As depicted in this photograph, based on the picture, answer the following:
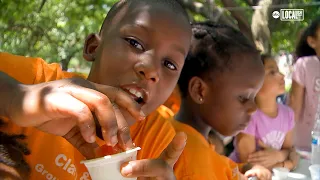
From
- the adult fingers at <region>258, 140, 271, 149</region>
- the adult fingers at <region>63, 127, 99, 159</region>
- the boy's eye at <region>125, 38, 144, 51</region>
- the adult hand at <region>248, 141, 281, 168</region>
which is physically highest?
the boy's eye at <region>125, 38, 144, 51</region>

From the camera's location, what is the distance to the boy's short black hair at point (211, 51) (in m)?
1.28

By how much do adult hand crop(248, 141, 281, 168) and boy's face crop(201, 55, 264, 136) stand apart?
45 cm

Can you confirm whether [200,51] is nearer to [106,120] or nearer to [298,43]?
[106,120]

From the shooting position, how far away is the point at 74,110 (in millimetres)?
472

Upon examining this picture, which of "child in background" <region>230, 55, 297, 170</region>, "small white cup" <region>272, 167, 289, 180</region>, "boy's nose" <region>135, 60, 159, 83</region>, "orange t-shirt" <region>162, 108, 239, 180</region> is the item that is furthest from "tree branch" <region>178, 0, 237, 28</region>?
"boy's nose" <region>135, 60, 159, 83</region>

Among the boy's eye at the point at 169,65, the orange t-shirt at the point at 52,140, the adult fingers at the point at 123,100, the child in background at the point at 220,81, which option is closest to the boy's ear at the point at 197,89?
the child in background at the point at 220,81

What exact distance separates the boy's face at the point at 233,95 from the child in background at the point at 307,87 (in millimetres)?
1185

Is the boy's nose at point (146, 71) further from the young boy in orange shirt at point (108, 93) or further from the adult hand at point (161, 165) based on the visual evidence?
the adult hand at point (161, 165)

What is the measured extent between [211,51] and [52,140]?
71cm

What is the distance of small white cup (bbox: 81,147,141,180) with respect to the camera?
19.1 inches

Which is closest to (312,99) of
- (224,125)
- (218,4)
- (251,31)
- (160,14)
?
(251,31)

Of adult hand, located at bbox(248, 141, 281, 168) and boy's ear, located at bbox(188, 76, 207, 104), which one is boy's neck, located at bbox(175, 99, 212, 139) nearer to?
boy's ear, located at bbox(188, 76, 207, 104)

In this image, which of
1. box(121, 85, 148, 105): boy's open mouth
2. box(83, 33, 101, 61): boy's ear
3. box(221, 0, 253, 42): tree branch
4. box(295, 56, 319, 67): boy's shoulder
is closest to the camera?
box(121, 85, 148, 105): boy's open mouth

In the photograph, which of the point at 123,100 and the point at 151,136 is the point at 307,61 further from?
the point at 123,100
